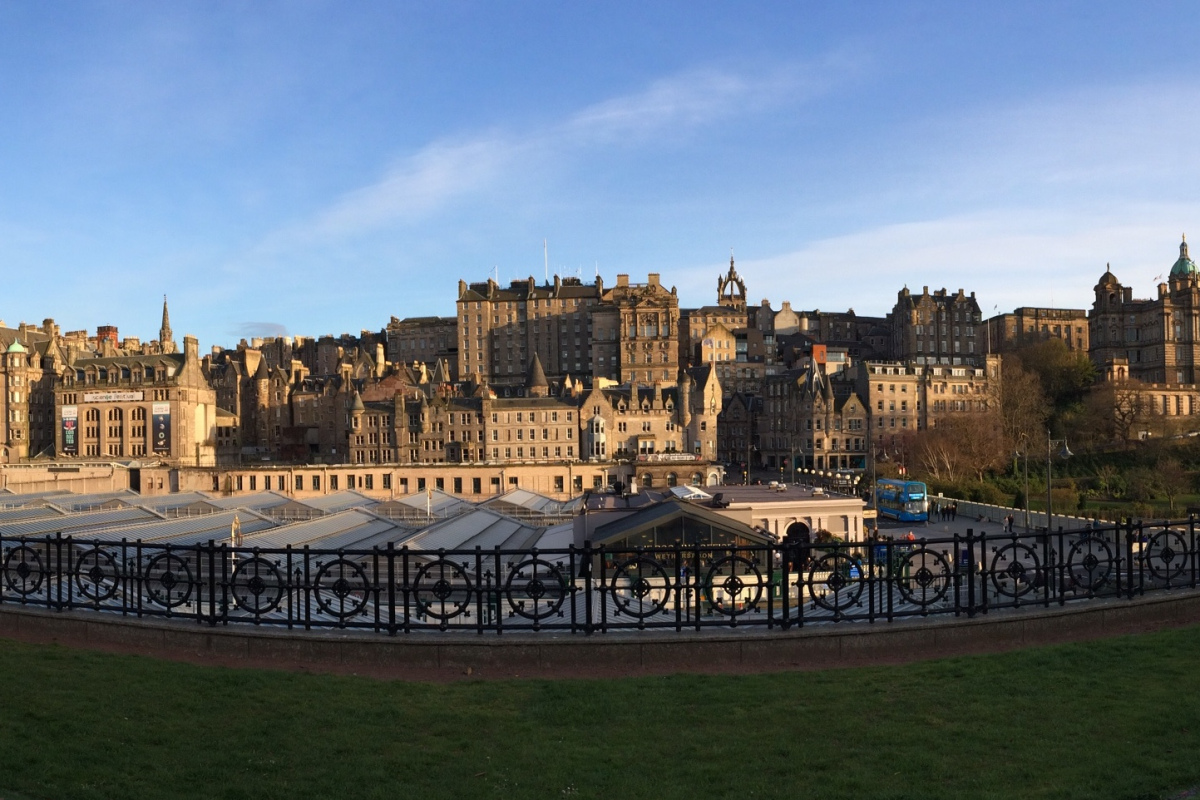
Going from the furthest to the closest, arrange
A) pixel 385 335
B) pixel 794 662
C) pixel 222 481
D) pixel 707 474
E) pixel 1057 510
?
pixel 385 335
pixel 222 481
pixel 707 474
pixel 1057 510
pixel 794 662

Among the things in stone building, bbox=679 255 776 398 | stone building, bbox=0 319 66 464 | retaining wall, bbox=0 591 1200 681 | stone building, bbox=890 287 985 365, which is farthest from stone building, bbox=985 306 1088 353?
retaining wall, bbox=0 591 1200 681

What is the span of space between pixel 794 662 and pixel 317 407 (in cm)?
12202

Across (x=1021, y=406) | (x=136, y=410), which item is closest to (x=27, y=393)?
(x=136, y=410)

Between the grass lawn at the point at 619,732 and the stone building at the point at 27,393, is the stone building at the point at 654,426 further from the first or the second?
the grass lawn at the point at 619,732

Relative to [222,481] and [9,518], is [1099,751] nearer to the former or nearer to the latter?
[9,518]

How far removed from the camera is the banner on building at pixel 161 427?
11094 centimetres

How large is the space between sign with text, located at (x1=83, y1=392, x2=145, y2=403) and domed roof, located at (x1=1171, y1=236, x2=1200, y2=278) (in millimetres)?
127650

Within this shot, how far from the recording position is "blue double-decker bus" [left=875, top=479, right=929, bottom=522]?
203ft

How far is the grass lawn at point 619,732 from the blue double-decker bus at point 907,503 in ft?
168

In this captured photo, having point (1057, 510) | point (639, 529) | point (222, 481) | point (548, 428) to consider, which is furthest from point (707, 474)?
point (639, 529)

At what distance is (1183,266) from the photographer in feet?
419

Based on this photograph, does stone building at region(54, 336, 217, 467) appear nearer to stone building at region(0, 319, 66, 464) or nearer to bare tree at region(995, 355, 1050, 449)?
stone building at region(0, 319, 66, 464)

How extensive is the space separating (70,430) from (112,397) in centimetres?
637

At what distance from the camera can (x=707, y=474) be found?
306 feet
